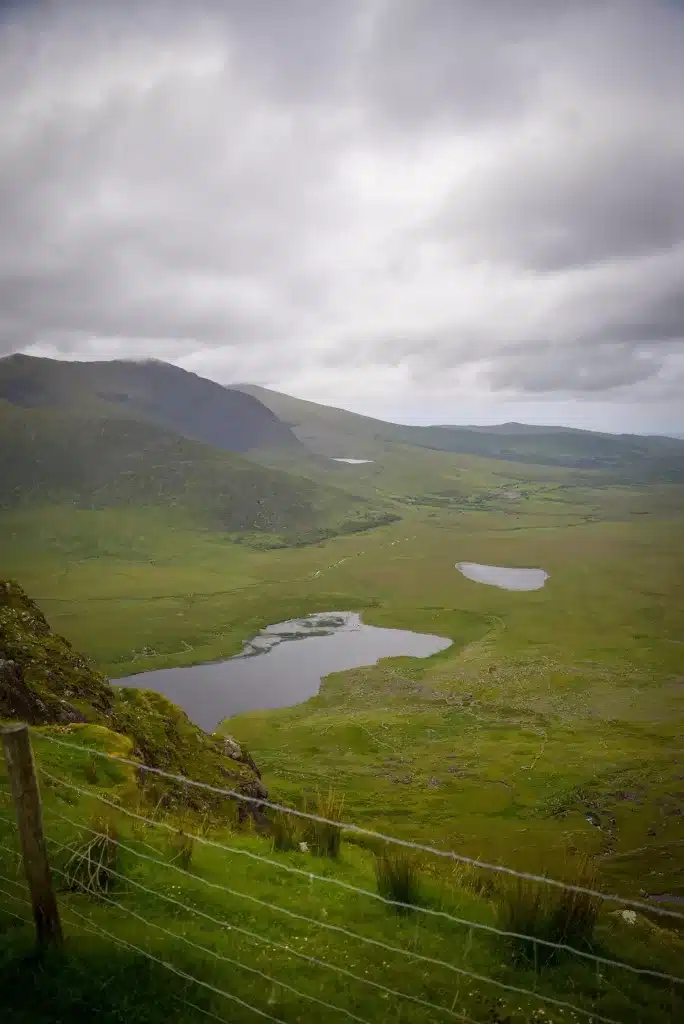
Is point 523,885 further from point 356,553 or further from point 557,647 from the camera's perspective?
point 356,553

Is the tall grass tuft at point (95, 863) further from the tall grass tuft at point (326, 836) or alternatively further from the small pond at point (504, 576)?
the small pond at point (504, 576)

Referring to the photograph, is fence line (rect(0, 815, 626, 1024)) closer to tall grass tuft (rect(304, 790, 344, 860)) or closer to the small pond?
tall grass tuft (rect(304, 790, 344, 860))

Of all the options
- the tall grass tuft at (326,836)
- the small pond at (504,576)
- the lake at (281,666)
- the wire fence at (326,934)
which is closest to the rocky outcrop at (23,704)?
the wire fence at (326,934)

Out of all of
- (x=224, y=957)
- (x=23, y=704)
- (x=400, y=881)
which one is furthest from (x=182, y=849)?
(x=23, y=704)

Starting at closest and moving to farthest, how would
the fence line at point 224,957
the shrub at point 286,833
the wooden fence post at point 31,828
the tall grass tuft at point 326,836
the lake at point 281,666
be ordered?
the wooden fence post at point 31,828 < the fence line at point 224,957 < the shrub at point 286,833 < the tall grass tuft at point 326,836 < the lake at point 281,666

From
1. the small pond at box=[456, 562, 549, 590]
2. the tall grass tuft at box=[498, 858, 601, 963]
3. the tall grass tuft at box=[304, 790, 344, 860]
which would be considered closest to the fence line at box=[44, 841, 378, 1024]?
the tall grass tuft at box=[498, 858, 601, 963]

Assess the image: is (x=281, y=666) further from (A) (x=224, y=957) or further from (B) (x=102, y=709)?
(A) (x=224, y=957)
